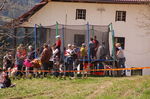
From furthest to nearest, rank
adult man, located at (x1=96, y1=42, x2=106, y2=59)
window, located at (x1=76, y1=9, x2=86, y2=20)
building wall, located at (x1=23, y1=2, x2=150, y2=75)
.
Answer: window, located at (x1=76, y1=9, x2=86, y2=20) < building wall, located at (x1=23, y1=2, x2=150, y2=75) < adult man, located at (x1=96, y1=42, x2=106, y2=59)

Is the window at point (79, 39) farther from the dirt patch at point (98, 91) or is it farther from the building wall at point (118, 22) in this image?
the dirt patch at point (98, 91)

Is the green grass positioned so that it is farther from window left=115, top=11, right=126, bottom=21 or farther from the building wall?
window left=115, top=11, right=126, bottom=21

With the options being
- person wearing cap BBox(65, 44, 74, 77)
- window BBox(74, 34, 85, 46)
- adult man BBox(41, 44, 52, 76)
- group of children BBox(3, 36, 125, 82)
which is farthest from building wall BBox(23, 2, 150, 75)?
adult man BBox(41, 44, 52, 76)

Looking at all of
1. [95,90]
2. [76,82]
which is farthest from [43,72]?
[95,90]

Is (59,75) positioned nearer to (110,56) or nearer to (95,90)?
(110,56)

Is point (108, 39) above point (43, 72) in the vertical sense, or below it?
above

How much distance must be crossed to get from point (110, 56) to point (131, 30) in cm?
905

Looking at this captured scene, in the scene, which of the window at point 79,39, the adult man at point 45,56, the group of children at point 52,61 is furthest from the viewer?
the window at point 79,39

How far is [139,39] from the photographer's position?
2867cm

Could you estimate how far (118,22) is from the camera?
94.1 feet

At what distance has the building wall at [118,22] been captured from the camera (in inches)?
1110

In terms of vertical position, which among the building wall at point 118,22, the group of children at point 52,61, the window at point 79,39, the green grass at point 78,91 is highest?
the building wall at point 118,22

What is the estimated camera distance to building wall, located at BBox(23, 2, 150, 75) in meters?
28.2

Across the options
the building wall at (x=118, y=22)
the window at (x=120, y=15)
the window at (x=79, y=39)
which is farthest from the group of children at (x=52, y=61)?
the window at (x=120, y=15)
